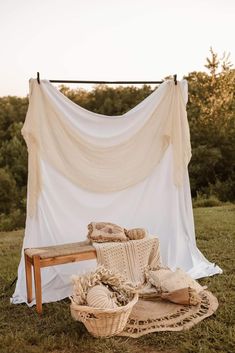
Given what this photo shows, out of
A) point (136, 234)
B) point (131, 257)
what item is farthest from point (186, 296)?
point (136, 234)

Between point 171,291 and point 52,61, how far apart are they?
522 cm

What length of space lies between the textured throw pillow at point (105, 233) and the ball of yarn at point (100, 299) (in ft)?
2.27

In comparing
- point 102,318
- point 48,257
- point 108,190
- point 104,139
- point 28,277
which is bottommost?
point 102,318

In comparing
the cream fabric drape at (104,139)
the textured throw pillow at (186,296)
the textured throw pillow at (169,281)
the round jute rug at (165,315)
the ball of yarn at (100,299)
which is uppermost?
the cream fabric drape at (104,139)

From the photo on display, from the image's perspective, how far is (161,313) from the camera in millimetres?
3363

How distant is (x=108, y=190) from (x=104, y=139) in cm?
49

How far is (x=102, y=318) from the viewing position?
291 cm

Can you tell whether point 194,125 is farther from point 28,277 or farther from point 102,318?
point 102,318

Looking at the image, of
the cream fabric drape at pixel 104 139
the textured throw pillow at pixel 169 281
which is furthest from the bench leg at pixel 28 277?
the textured throw pillow at pixel 169 281

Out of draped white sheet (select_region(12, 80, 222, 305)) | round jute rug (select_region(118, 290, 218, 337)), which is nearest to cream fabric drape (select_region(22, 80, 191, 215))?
draped white sheet (select_region(12, 80, 222, 305))

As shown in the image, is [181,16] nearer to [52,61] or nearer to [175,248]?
[52,61]

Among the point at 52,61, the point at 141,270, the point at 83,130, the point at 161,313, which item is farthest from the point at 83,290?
the point at 52,61

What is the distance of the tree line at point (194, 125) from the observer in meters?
12.3

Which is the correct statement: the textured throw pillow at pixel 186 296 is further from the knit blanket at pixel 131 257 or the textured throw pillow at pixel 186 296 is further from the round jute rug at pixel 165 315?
the knit blanket at pixel 131 257
